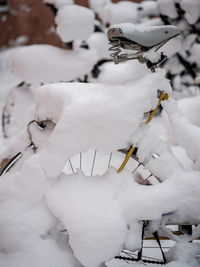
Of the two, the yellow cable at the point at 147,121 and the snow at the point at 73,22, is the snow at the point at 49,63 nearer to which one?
the snow at the point at 73,22

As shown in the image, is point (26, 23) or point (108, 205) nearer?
point (108, 205)

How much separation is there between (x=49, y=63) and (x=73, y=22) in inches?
19.5

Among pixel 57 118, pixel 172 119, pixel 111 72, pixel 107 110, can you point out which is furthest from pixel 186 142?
pixel 111 72

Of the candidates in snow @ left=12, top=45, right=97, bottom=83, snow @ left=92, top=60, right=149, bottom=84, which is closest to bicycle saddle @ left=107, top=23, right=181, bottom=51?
snow @ left=92, top=60, right=149, bottom=84

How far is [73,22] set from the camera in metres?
3.08

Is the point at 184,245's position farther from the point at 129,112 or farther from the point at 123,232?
the point at 129,112

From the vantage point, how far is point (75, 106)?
4.65ft

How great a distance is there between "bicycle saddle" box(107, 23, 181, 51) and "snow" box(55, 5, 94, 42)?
175cm

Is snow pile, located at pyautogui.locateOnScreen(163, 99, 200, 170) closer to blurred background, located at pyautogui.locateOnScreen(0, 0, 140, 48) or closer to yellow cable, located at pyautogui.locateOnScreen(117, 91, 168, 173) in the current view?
yellow cable, located at pyautogui.locateOnScreen(117, 91, 168, 173)

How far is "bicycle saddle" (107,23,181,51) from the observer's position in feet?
4.70

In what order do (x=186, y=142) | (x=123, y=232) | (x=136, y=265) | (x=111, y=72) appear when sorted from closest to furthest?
(x=123, y=232) → (x=186, y=142) → (x=136, y=265) → (x=111, y=72)

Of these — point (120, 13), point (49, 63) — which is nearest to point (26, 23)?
point (120, 13)

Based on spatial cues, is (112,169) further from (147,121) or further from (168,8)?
(168,8)

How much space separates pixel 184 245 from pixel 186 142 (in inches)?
22.2
